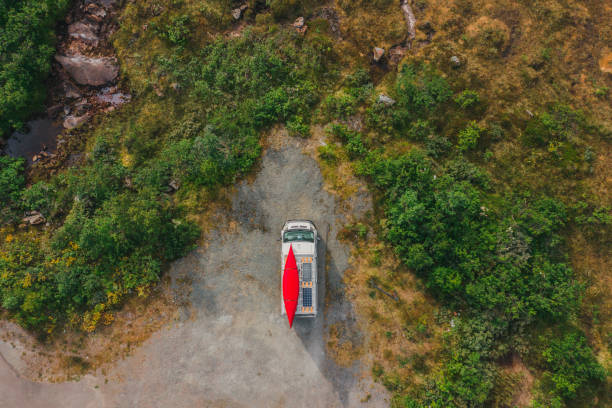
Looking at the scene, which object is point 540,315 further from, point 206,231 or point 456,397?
point 206,231

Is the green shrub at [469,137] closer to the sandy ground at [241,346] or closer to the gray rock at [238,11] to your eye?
the sandy ground at [241,346]

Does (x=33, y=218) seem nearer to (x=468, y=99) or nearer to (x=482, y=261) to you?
(x=482, y=261)

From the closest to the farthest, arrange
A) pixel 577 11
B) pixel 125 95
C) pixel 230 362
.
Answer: pixel 230 362 → pixel 577 11 → pixel 125 95

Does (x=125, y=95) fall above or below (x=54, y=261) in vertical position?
above

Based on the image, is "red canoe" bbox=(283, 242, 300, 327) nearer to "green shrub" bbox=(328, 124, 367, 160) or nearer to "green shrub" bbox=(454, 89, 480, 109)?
"green shrub" bbox=(328, 124, 367, 160)

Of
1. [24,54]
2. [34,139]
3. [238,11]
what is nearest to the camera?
[24,54]

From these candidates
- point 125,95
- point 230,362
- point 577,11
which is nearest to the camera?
point 230,362

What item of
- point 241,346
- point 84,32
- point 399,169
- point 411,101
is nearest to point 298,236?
point 399,169

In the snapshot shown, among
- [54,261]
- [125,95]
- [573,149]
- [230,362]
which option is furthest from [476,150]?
[54,261]
